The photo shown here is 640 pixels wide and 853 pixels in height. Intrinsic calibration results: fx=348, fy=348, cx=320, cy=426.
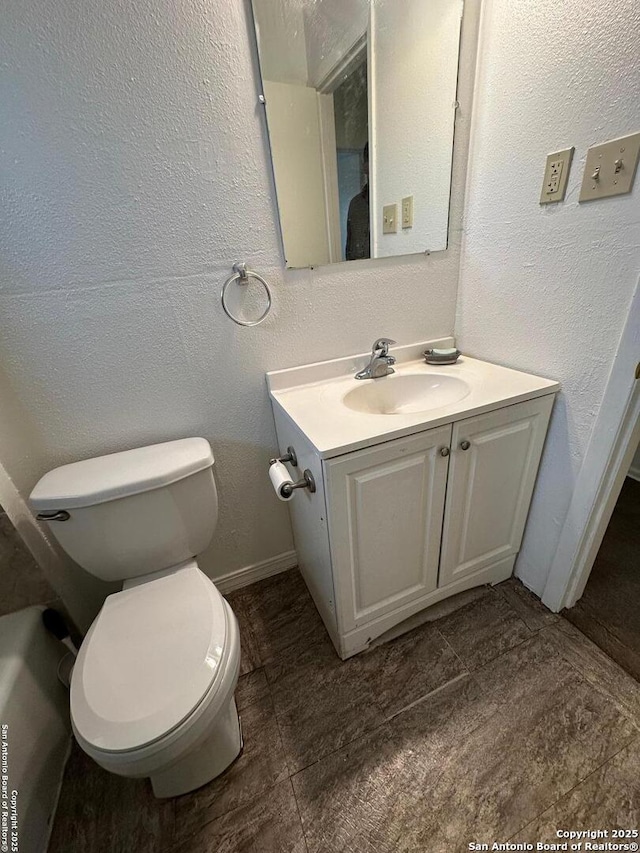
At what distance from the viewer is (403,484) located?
37.8 inches

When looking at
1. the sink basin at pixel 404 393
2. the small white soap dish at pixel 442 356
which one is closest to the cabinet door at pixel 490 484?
the sink basin at pixel 404 393

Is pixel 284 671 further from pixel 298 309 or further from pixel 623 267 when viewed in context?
pixel 623 267

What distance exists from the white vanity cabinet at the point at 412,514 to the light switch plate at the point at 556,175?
0.54m

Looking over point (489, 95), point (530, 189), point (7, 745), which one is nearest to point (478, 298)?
point (530, 189)

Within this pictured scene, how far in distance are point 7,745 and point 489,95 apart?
6.89 feet

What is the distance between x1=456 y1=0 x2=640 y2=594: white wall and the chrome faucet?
0.37 metres

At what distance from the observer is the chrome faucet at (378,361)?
1.21 metres

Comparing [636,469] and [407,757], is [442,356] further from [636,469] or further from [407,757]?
[636,469]

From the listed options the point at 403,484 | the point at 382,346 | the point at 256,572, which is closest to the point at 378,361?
the point at 382,346

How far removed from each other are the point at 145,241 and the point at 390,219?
2.61ft

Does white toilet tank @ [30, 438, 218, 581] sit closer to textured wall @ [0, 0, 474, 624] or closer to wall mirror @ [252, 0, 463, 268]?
textured wall @ [0, 0, 474, 624]

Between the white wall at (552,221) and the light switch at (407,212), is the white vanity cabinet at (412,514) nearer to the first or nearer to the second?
the white wall at (552,221)

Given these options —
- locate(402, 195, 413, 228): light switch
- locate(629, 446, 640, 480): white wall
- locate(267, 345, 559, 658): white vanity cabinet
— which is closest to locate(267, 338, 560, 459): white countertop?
locate(267, 345, 559, 658): white vanity cabinet

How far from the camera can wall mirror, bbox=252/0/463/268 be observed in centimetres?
93
